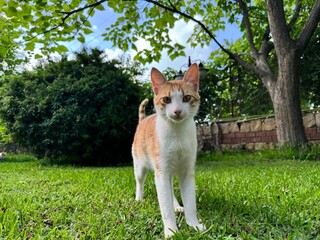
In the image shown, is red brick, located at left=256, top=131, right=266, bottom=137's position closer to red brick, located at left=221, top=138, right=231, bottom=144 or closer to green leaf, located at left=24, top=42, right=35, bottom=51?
red brick, located at left=221, top=138, right=231, bottom=144

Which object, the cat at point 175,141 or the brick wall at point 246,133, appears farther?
the brick wall at point 246,133

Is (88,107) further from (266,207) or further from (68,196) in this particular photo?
(266,207)

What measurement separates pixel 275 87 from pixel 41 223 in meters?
6.54

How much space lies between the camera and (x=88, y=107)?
7516mm

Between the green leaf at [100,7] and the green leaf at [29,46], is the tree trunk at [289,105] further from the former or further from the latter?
the green leaf at [29,46]

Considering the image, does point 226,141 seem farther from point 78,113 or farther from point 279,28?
point 78,113

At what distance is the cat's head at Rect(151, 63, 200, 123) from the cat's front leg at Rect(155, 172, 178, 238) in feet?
1.36

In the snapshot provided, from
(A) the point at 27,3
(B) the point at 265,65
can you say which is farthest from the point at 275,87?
(A) the point at 27,3

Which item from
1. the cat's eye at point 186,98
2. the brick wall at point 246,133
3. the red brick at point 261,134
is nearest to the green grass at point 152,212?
the cat's eye at point 186,98

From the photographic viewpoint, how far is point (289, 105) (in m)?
7.12

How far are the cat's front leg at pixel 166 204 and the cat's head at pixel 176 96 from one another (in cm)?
41

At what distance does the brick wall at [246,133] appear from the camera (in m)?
7.92

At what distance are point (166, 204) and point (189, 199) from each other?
0.63ft

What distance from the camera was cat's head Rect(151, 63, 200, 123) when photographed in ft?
6.95
